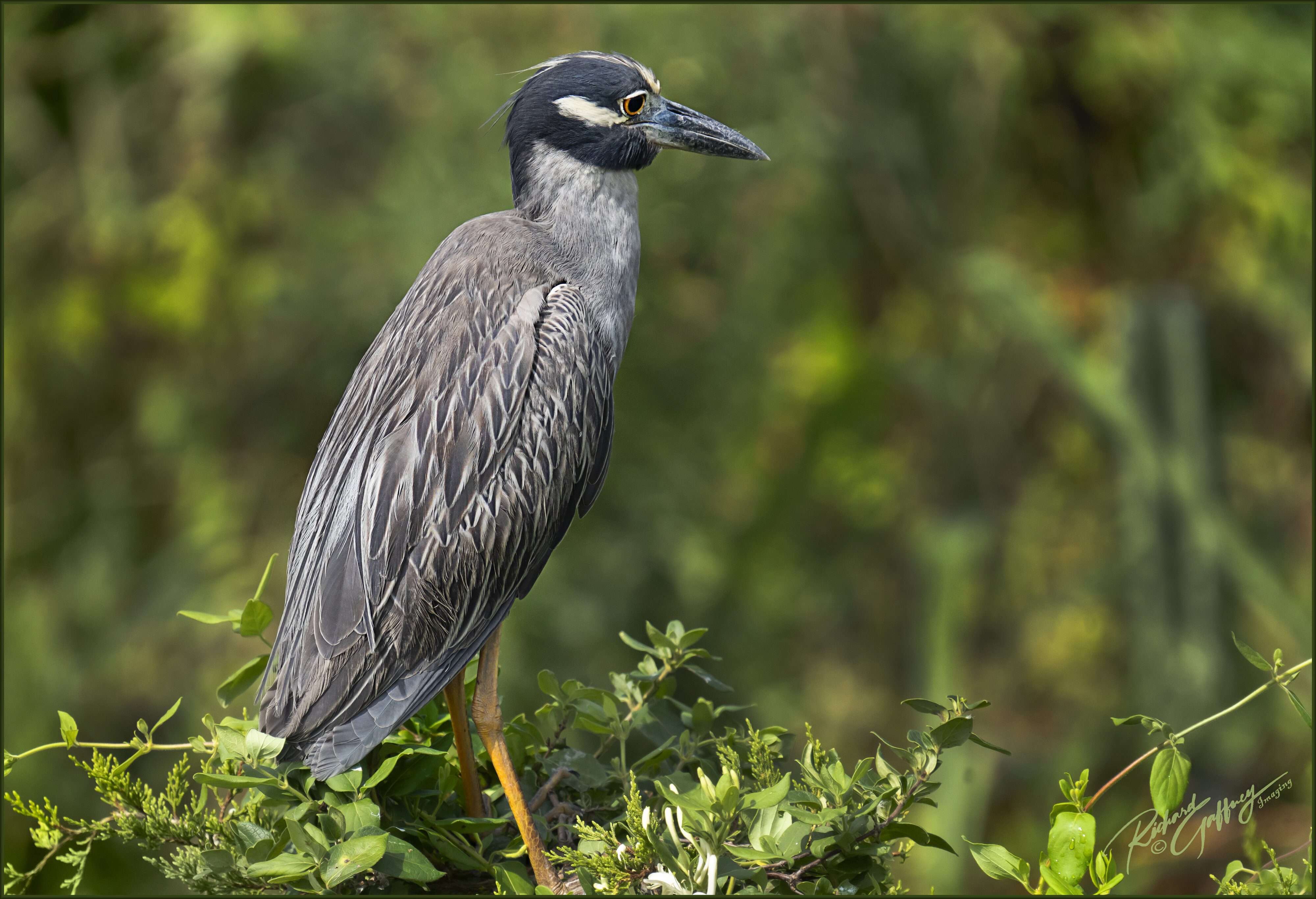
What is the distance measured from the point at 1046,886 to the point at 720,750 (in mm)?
419

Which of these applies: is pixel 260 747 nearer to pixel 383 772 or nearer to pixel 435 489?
pixel 383 772

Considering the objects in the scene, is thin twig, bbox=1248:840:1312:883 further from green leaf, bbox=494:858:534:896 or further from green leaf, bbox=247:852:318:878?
green leaf, bbox=247:852:318:878

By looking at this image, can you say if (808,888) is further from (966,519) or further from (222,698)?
(966,519)

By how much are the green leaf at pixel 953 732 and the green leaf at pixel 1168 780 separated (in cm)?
20

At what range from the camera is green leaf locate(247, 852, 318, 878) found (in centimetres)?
124

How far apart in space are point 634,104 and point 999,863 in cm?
139

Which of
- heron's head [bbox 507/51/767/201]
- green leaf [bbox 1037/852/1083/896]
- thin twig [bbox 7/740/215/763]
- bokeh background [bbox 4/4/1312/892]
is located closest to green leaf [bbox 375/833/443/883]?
thin twig [bbox 7/740/215/763]

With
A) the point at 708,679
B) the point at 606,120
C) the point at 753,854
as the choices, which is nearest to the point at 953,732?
the point at 753,854

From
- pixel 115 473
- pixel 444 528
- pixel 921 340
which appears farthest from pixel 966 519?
pixel 115 473

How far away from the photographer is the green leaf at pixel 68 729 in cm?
135

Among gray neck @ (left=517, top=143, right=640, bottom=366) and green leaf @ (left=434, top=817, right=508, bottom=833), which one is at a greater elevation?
gray neck @ (left=517, top=143, right=640, bottom=366)

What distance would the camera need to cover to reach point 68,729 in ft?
4.46

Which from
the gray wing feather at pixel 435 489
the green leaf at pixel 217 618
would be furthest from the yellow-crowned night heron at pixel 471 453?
the green leaf at pixel 217 618

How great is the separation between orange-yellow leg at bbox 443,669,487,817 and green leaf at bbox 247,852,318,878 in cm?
38
